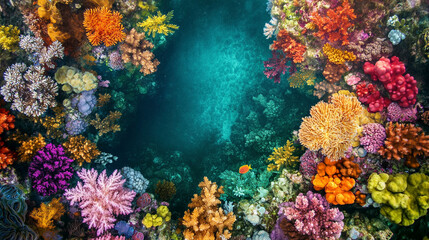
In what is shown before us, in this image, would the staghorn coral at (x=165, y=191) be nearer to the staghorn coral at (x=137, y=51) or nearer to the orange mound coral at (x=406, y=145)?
the staghorn coral at (x=137, y=51)

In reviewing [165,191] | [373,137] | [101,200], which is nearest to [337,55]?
[373,137]

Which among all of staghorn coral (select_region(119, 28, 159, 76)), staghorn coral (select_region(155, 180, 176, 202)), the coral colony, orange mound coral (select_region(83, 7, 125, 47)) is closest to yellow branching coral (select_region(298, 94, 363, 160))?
the coral colony

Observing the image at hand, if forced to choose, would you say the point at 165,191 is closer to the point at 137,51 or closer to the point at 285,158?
the point at 285,158

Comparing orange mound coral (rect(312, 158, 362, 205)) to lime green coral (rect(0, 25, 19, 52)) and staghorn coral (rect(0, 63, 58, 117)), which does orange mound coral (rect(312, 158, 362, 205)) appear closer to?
staghorn coral (rect(0, 63, 58, 117))

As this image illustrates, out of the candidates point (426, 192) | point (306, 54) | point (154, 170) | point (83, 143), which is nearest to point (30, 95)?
point (83, 143)

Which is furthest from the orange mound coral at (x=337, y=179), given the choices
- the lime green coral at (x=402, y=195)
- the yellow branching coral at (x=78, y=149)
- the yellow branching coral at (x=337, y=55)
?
the yellow branching coral at (x=78, y=149)

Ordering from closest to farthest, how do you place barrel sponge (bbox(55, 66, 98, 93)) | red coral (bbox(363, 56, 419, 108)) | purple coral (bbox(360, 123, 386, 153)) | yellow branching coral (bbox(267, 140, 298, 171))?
A: purple coral (bbox(360, 123, 386, 153)), red coral (bbox(363, 56, 419, 108)), barrel sponge (bbox(55, 66, 98, 93)), yellow branching coral (bbox(267, 140, 298, 171))
